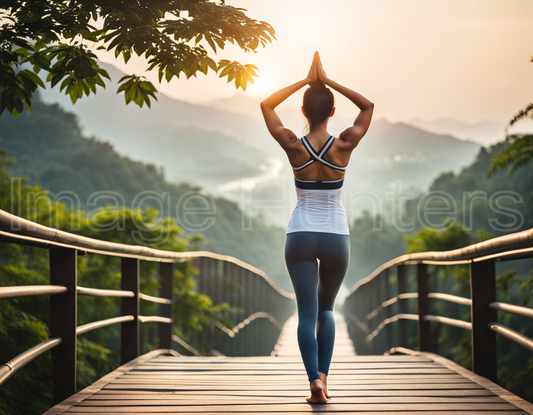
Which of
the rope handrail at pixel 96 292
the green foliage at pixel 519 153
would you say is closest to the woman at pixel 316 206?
the rope handrail at pixel 96 292

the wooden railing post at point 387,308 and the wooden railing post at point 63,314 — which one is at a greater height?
the wooden railing post at point 63,314

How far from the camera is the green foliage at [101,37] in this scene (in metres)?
2.66

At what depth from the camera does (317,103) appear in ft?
8.62

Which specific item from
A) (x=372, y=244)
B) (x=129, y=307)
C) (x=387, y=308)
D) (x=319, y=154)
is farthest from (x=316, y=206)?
(x=372, y=244)

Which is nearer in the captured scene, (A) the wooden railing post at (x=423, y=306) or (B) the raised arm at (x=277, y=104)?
(B) the raised arm at (x=277, y=104)

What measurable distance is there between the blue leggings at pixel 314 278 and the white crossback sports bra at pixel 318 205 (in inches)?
1.4

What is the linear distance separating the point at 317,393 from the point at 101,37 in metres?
2.22

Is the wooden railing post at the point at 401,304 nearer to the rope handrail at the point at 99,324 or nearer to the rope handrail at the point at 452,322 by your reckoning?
the rope handrail at the point at 452,322

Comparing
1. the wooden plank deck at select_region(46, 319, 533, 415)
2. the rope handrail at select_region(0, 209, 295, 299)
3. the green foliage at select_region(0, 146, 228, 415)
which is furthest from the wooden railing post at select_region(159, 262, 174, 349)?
the green foliage at select_region(0, 146, 228, 415)

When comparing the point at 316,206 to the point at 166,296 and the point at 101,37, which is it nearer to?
the point at 101,37

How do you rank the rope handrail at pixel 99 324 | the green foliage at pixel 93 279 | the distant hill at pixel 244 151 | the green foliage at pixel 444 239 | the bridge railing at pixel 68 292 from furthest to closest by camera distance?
1. the distant hill at pixel 244 151
2. the green foliage at pixel 444 239
3. the green foliage at pixel 93 279
4. the rope handrail at pixel 99 324
5. the bridge railing at pixel 68 292

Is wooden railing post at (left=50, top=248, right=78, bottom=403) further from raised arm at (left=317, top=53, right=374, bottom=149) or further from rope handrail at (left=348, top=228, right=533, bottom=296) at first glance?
rope handrail at (left=348, top=228, right=533, bottom=296)

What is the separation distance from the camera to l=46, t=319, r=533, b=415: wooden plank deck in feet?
7.74

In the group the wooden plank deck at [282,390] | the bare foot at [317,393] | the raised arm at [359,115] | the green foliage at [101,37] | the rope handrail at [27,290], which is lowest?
the wooden plank deck at [282,390]
